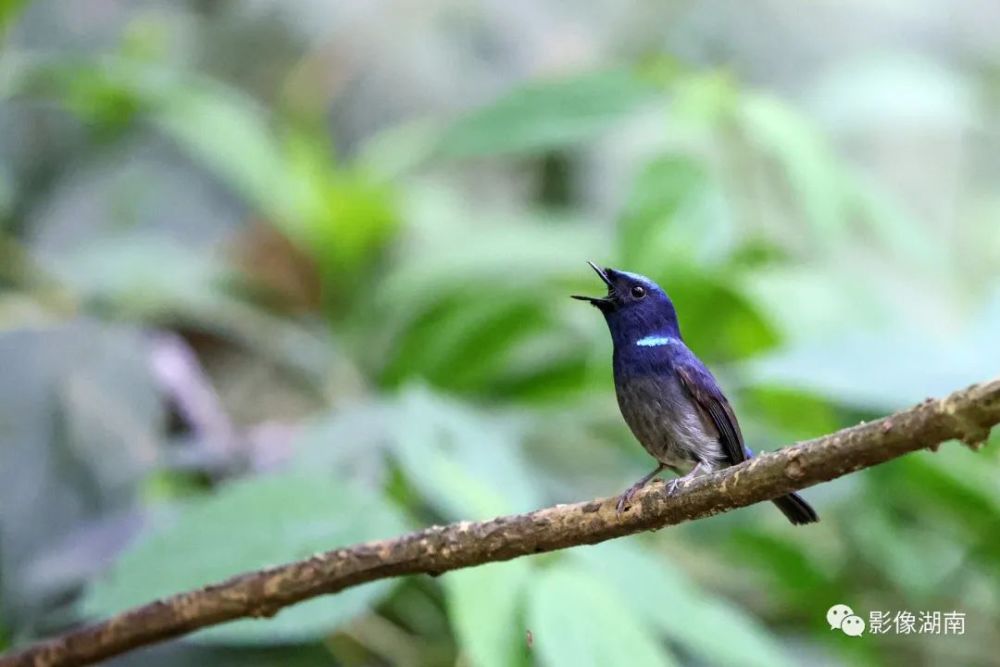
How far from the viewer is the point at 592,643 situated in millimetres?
1266

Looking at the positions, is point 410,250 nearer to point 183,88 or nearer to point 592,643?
point 183,88

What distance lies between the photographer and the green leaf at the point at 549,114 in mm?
1990

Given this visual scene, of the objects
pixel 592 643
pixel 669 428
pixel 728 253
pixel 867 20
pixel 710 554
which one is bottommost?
pixel 592 643

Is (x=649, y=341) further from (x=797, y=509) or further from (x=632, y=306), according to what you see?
(x=797, y=509)

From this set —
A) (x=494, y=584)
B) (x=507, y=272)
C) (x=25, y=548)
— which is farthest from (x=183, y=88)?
(x=494, y=584)

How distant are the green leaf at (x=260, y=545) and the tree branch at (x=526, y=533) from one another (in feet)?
0.52

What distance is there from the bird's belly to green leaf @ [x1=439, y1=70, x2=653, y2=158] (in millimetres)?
898

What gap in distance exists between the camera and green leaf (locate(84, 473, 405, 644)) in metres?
1.33

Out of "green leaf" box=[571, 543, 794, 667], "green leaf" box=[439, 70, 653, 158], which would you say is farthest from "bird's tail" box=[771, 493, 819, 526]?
"green leaf" box=[439, 70, 653, 158]

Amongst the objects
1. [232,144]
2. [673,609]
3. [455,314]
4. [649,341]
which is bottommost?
[673,609]

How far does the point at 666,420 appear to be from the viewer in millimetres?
1172

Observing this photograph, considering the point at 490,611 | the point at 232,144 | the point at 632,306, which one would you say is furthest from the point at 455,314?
the point at 632,306

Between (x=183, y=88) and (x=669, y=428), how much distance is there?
6.88 ft

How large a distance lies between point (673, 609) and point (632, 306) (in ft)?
1.83
